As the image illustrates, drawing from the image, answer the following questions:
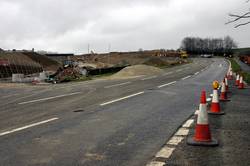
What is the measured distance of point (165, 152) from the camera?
248 inches

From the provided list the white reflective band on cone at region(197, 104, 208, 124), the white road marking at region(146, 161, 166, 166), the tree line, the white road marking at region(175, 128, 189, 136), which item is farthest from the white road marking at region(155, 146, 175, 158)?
the tree line

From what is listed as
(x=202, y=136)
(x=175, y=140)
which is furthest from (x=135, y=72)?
(x=202, y=136)

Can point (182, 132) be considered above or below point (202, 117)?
below

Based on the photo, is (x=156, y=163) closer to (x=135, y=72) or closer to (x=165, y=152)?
(x=165, y=152)


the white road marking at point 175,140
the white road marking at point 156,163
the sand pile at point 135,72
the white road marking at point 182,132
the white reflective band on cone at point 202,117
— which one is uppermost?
the white reflective band on cone at point 202,117

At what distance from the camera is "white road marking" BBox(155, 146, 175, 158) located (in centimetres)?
608

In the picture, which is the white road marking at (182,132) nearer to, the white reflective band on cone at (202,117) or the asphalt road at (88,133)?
the asphalt road at (88,133)

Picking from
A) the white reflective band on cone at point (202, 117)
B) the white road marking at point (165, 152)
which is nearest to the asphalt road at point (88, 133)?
the white road marking at point (165, 152)

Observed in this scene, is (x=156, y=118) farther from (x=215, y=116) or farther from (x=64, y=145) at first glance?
(x=64, y=145)

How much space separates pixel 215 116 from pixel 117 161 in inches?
207

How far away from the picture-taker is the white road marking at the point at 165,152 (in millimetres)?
6084

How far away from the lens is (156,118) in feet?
32.6

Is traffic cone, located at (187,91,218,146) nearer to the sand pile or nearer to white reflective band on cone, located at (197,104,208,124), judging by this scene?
white reflective band on cone, located at (197,104,208,124)

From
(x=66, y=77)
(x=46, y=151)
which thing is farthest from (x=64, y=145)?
(x=66, y=77)
